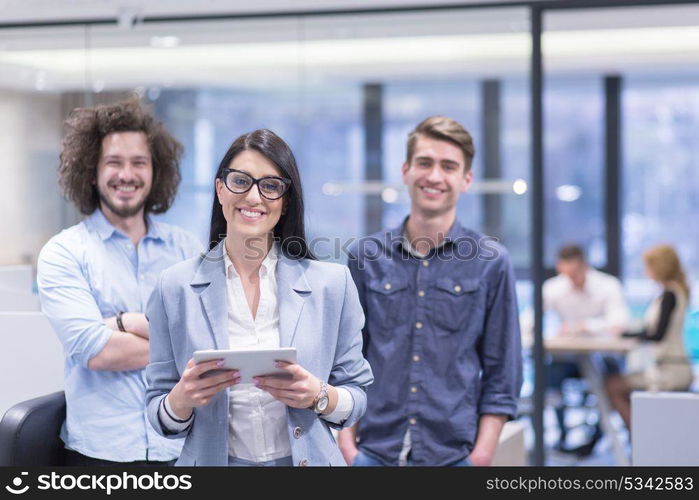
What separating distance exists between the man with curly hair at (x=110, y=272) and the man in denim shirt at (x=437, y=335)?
2.05 feet

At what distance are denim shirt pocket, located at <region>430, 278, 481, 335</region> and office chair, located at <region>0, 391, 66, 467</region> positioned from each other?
3.94 feet

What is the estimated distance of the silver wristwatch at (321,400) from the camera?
1.88m

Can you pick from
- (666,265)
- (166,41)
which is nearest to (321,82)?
(166,41)

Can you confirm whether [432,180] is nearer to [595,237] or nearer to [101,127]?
[101,127]

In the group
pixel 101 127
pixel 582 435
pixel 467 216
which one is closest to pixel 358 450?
pixel 101 127

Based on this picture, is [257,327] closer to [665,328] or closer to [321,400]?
[321,400]

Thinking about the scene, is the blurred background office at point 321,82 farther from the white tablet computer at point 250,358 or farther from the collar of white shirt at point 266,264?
the white tablet computer at point 250,358

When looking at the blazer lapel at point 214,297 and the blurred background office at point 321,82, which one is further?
the blurred background office at point 321,82

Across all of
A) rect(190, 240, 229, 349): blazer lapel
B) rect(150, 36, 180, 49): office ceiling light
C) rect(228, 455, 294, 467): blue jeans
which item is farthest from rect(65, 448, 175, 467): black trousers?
rect(150, 36, 180, 49): office ceiling light

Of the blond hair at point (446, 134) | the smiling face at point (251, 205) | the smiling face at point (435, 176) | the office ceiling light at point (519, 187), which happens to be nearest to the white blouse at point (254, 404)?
the smiling face at point (251, 205)

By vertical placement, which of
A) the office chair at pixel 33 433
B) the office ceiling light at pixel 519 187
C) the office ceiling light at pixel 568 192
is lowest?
the office chair at pixel 33 433

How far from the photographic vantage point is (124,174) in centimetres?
265

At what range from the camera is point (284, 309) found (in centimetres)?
195

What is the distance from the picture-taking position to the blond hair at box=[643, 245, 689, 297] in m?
5.52
